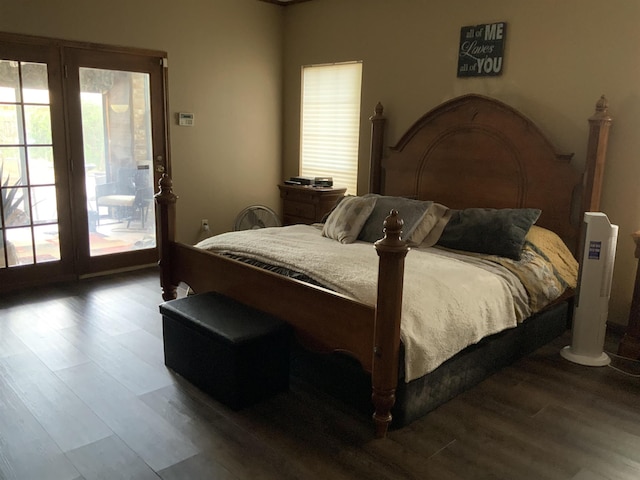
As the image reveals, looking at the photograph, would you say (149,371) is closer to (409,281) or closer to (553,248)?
(409,281)

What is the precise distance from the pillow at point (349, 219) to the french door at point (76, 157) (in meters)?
2.04

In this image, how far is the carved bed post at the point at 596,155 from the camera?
3.30m

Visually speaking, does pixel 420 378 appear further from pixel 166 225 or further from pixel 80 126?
pixel 80 126

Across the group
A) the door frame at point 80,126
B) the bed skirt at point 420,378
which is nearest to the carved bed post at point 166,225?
the bed skirt at point 420,378

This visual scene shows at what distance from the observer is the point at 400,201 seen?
369 cm

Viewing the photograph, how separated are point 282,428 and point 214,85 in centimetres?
373

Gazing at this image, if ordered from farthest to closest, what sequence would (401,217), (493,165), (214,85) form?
(214,85) → (493,165) → (401,217)

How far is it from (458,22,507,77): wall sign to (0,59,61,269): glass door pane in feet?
10.6

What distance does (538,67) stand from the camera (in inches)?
145

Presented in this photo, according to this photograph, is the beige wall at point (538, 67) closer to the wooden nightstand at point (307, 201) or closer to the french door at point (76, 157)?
the wooden nightstand at point (307, 201)

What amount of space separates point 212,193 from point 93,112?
133cm

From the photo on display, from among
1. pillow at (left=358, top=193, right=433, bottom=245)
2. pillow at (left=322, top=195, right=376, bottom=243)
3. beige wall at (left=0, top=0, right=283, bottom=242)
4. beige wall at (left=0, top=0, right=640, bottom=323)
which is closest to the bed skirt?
pillow at (left=358, top=193, right=433, bottom=245)

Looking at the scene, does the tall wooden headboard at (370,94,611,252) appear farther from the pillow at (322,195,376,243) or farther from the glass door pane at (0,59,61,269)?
the glass door pane at (0,59,61,269)

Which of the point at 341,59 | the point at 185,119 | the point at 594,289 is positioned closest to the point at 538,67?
the point at 594,289
